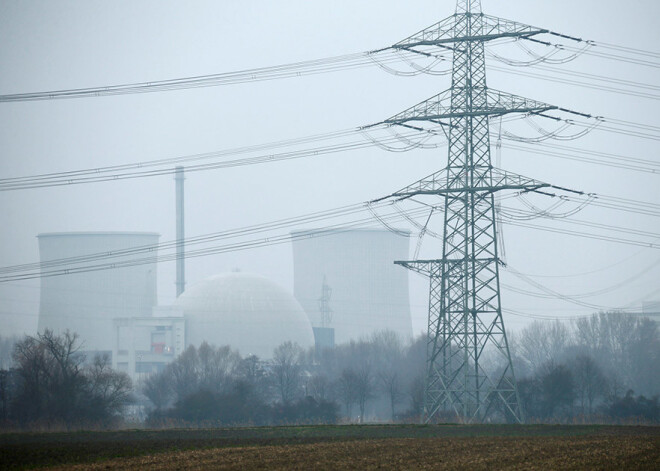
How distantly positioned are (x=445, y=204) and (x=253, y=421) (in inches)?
622

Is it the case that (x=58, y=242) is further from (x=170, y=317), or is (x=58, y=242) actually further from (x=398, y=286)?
(x=398, y=286)

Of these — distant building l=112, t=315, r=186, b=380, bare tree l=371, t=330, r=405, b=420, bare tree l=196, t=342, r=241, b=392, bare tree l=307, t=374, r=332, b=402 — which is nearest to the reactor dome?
distant building l=112, t=315, r=186, b=380

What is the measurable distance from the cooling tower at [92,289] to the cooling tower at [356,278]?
1474 cm

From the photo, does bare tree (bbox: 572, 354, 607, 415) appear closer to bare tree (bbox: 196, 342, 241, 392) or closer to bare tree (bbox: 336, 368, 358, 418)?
bare tree (bbox: 336, 368, 358, 418)

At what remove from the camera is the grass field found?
65.7 feet

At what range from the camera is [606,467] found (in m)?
18.6

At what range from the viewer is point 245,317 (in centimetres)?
8925

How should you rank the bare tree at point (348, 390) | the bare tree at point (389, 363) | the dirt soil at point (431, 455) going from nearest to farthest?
the dirt soil at point (431, 455) → the bare tree at point (348, 390) → the bare tree at point (389, 363)

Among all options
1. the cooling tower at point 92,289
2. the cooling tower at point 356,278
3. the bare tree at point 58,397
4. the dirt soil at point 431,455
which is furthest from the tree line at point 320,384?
the cooling tower at point 92,289

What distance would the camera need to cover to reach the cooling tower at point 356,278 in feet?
307

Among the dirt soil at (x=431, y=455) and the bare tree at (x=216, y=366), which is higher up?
the bare tree at (x=216, y=366)

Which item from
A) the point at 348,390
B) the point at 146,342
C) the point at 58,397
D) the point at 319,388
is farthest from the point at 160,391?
the point at 146,342

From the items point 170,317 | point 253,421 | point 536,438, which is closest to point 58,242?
point 170,317

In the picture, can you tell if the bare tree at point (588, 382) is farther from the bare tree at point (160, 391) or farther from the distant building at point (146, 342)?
the distant building at point (146, 342)
